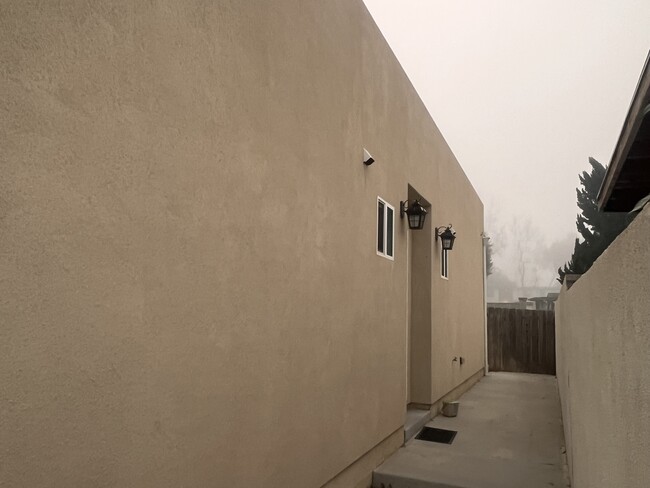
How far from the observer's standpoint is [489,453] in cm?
530

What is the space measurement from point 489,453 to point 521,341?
9.32 m

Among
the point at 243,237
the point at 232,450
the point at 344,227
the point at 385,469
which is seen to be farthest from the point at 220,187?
the point at 385,469

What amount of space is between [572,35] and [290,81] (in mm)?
89774

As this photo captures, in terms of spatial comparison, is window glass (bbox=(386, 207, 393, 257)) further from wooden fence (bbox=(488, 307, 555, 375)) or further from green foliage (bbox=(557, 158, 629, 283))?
green foliage (bbox=(557, 158, 629, 283))

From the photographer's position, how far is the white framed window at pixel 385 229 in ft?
17.2

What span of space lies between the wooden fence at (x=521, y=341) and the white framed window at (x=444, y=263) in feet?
20.9

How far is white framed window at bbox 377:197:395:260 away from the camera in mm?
5234

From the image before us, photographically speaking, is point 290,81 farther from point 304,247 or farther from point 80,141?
point 80,141

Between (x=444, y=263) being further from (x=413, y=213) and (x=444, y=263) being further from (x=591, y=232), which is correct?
(x=591, y=232)

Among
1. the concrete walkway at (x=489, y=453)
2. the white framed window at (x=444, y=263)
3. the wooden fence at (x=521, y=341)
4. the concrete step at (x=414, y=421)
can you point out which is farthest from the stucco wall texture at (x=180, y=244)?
the wooden fence at (x=521, y=341)

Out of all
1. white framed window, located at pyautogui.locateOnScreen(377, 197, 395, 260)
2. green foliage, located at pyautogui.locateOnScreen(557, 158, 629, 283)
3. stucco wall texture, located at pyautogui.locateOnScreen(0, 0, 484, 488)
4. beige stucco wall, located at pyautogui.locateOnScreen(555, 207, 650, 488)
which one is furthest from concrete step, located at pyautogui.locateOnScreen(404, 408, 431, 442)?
green foliage, located at pyautogui.locateOnScreen(557, 158, 629, 283)

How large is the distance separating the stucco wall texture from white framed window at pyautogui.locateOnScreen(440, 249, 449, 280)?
3928 millimetres

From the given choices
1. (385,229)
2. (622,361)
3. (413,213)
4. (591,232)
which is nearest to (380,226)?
(385,229)

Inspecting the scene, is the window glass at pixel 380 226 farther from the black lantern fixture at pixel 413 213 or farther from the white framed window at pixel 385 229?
the black lantern fixture at pixel 413 213
